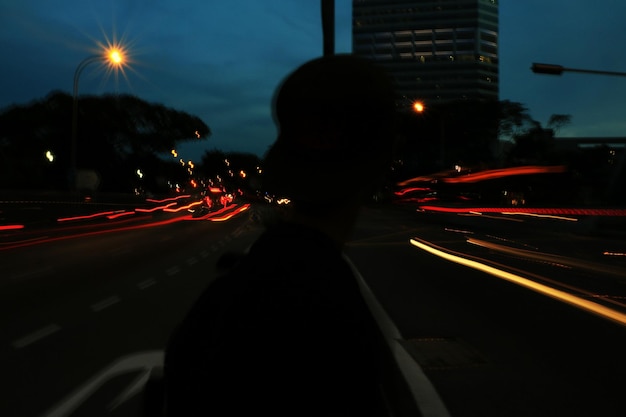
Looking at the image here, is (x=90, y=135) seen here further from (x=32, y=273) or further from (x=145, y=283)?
(x=145, y=283)

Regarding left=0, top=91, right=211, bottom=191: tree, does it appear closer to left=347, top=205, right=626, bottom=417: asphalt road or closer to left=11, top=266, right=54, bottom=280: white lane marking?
left=11, top=266, right=54, bottom=280: white lane marking

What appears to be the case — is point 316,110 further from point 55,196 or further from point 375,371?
point 55,196

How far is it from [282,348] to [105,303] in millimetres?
9084

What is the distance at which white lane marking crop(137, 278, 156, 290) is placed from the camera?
1113cm

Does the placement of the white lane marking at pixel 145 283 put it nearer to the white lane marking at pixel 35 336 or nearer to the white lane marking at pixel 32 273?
the white lane marking at pixel 32 273

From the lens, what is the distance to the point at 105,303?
9.30 metres

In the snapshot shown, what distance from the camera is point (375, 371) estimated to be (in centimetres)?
96

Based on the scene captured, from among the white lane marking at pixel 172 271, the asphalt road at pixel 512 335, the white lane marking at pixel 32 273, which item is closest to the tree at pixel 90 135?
the white lane marking at pixel 32 273

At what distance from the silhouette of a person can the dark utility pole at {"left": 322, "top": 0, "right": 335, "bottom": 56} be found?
2968mm

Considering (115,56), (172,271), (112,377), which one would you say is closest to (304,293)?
(112,377)

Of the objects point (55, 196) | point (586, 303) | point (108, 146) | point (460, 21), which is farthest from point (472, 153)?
point (586, 303)

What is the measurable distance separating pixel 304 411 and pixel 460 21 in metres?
56.2

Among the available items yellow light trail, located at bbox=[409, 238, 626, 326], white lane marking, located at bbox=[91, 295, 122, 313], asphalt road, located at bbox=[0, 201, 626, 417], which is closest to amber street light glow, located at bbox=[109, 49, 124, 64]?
asphalt road, located at bbox=[0, 201, 626, 417]

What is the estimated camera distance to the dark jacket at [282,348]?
0.93 metres
